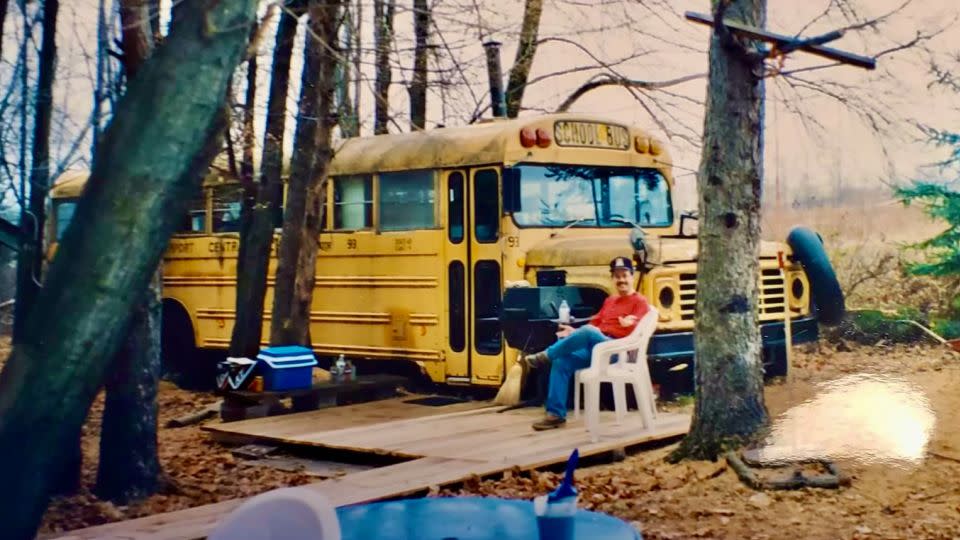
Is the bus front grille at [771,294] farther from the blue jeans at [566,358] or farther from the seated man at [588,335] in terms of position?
the blue jeans at [566,358]

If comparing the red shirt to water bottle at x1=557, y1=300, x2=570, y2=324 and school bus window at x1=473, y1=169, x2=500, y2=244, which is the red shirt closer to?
water bottle at x1=557, y1=300, x2=570, y2=324

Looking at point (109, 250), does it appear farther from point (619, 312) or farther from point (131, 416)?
point (619, 312)

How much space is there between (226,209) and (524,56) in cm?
417

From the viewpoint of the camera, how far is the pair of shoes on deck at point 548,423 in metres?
8.38

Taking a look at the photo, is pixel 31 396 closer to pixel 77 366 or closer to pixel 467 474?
pixel 77 366

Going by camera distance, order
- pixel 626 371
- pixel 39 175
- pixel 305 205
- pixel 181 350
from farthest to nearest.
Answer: pixel 181 350
pixel 305 205
pixel 39 175
pixel 626 371

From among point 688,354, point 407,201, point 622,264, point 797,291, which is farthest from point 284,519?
point 797,291

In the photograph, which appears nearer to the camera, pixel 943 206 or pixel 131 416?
pixel 131 416

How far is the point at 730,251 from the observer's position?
6988mm

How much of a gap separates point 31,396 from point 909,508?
418 centimetres

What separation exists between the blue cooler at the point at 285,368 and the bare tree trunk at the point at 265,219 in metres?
1.01

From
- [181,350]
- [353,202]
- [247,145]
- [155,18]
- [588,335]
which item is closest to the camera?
[155,18]

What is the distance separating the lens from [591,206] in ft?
33.3

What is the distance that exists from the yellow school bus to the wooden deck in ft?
2.16
